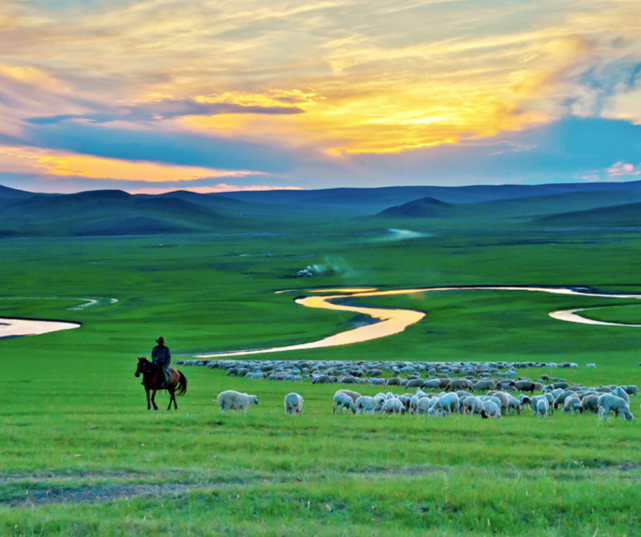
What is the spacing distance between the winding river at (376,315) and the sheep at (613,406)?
94.6 ft

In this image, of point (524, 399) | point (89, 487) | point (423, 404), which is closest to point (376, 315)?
point (524, 399)

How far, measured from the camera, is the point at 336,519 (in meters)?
9.16

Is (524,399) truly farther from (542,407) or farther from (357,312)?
(357,312)

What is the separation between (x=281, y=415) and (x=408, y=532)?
10037mm

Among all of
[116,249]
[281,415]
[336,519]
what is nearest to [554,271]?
[281,415]

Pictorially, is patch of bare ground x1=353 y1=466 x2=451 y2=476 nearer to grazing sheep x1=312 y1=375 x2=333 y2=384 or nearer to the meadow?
the meadow

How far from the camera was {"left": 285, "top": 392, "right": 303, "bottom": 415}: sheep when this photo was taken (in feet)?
62.1

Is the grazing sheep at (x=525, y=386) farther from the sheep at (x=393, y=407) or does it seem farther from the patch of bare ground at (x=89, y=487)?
the patch of bare ground at (x=89, y=487)

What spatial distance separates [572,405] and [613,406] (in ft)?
6.10

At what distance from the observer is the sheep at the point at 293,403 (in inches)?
745

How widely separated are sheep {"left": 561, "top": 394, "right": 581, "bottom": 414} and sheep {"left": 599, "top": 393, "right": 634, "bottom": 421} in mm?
1540

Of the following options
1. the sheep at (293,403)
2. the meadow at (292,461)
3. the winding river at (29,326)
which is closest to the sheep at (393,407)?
the meadow at (292,461)

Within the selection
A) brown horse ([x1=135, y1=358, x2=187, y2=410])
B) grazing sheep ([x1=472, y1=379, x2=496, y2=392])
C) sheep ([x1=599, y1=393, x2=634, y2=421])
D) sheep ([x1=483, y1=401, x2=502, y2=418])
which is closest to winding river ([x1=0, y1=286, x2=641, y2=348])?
grazing sheep ([x1=472, y1=379, x2=496, y2=392])

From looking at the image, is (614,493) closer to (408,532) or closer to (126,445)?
(408,532)
